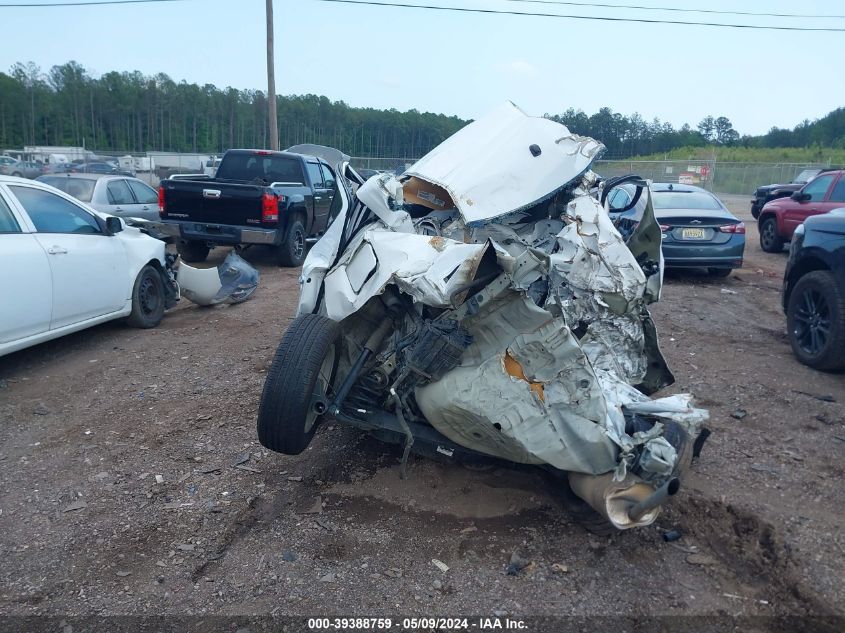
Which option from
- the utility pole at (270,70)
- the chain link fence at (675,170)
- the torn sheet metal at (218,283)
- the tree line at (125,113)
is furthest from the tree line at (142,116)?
the torn sheet metal at (218,283)

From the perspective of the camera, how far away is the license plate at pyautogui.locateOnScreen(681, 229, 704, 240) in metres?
10.1

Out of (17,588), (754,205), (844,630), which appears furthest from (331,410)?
(754,205)

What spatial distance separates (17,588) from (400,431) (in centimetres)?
188

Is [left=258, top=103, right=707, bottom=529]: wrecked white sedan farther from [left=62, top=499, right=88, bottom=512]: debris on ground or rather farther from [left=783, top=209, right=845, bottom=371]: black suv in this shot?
[left=783, top=209, right=845, bottom=371]: black suv

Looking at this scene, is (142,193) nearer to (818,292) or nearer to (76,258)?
→ (76,258)

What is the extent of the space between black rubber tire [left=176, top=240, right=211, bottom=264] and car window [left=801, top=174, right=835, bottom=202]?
11.3 m

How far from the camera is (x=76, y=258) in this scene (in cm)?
616

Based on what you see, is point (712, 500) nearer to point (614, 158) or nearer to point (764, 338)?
point (764, 338)

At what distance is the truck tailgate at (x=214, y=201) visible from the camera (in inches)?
412

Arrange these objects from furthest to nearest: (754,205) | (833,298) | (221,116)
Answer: (221,116) < (754,205) < (833,298)

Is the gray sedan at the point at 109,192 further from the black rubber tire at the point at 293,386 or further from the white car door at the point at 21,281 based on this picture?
the black rubber tire at the point at 293,386

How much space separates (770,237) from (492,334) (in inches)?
522

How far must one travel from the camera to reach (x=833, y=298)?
5.72 meters

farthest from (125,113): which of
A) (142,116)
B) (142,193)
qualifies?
(142,193)
